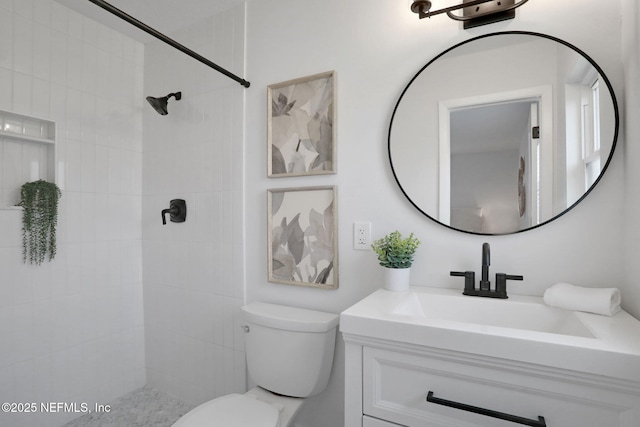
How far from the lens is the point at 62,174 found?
1.79m

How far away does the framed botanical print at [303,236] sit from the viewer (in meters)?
1.50

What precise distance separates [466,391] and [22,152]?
217 cm

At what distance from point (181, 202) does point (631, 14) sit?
2.07m

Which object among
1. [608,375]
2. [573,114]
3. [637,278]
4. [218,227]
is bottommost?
[608,375]

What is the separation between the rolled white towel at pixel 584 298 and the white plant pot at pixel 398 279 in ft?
1.44

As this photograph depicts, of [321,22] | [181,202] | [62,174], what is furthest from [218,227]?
[321,22]

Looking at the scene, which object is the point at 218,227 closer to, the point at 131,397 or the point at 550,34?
the point at 131,397

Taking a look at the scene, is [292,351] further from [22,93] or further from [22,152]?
[22,93]

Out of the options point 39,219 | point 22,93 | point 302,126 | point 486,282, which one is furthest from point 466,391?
point 22,93

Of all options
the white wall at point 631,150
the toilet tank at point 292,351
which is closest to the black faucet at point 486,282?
the white wall at point 631,150

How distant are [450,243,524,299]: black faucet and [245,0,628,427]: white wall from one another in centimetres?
8

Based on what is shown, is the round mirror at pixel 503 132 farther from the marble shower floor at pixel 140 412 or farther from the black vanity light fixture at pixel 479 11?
the marble shower floor at pixel 140 412

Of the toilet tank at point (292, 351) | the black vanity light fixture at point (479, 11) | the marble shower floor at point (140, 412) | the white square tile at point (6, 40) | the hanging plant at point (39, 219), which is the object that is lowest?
the marble shower floor at point (140, 412)

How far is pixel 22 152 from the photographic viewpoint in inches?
64.5
